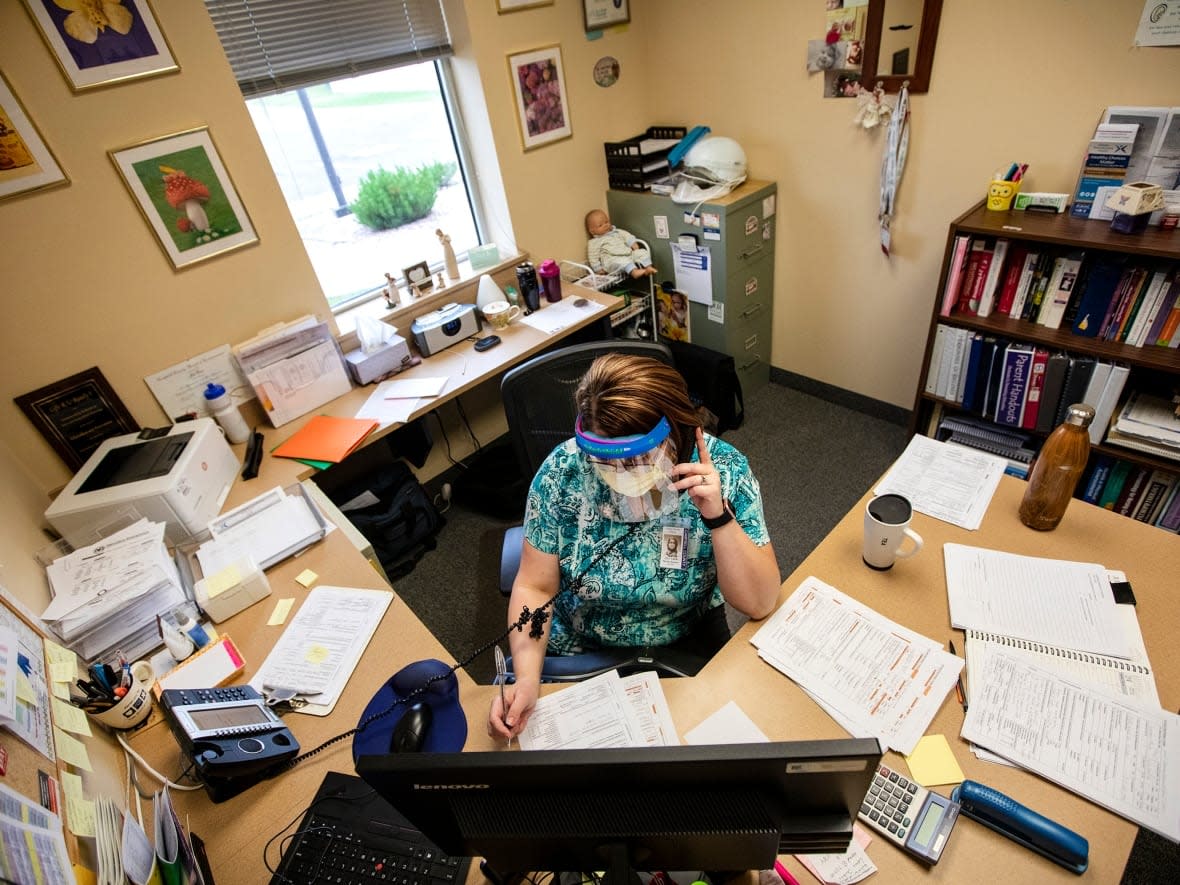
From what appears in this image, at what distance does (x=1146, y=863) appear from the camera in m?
1.48

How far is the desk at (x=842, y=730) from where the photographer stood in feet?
2.91

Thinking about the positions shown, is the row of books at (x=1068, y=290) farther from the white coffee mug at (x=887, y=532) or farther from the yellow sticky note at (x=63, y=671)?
the yellow sticky note at (x=63, y=671)

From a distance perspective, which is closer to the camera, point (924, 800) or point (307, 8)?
point (924, 800)

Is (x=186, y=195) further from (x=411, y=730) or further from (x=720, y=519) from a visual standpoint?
(x=720, y=519)

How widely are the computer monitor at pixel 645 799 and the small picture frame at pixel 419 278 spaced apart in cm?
235

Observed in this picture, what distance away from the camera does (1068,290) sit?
2041 mm

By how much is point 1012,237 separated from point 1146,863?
5.91 ft

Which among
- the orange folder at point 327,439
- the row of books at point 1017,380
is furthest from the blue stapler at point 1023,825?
the orange folder at point 327,439

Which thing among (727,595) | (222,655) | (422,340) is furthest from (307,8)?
(727,595)

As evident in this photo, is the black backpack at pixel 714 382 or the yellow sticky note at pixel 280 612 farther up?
the yellow sticky note at pixel 280 612

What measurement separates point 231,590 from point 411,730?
751mm

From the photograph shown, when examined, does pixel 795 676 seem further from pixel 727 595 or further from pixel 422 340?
pixel 422 340

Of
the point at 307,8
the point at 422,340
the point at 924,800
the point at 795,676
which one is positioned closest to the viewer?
the point at 924,800

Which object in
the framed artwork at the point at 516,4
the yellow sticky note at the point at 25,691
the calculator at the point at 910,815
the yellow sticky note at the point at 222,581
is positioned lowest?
the calculator at the point at 910,815
